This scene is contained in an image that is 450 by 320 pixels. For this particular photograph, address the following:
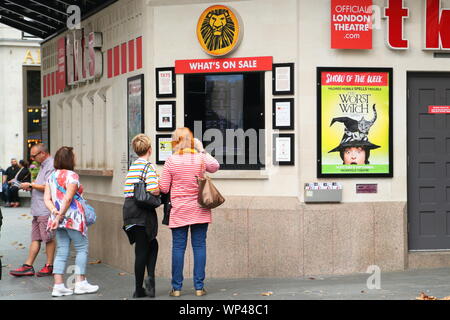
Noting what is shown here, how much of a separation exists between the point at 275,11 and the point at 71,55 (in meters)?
5.66

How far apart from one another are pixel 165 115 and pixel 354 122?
2566mm

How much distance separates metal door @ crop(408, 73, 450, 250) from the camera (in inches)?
440

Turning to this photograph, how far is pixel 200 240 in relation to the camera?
9000 mm

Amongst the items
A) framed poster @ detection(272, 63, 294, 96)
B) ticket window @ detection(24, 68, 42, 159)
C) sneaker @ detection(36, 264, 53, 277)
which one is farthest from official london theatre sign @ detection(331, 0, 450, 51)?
ticket window @ detection(24, 68, 42, 159)

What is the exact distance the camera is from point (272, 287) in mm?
9734

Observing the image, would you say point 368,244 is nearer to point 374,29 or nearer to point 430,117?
point 430,117

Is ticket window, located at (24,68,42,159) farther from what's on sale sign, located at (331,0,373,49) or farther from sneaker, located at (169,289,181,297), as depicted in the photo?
sneaker, located at (169,289,181,297)

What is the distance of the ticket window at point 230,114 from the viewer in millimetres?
10883

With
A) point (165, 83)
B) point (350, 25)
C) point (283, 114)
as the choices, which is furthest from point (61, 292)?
point (350, 25)

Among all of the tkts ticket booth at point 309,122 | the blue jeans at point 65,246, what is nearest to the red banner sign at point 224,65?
the tkts ticket booth at point 309,122

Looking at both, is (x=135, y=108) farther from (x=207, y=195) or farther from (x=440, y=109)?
(x=440, y=109)

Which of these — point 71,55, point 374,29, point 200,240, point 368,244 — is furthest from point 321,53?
point 71,55

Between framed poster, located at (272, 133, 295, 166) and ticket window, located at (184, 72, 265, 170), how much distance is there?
7.9 inches
